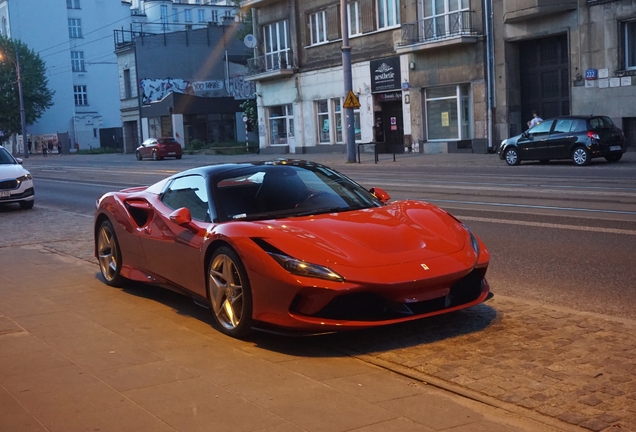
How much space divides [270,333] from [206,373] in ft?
3.01

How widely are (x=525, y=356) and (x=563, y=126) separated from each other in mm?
21048

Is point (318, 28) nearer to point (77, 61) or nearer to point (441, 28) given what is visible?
point (441, 28)

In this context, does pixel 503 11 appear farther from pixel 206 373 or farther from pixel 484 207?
pixel 206 373

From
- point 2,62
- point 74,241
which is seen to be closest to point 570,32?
point 74,241

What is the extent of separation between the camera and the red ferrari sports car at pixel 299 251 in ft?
18.2

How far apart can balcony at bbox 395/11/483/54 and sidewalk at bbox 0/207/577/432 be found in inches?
1123

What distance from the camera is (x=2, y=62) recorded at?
7925 centimetres

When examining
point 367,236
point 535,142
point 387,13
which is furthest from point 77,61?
point 367,236

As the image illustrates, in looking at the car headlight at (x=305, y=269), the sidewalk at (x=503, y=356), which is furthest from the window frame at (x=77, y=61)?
the car headlight at (x=305, y=269)

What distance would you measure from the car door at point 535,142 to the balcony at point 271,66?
21344mm

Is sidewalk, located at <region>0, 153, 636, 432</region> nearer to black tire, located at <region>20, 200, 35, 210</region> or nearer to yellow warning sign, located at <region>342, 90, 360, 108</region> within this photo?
black tire, located at <region>20, 200, 35, 210</region>

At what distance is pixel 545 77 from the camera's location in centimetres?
3250

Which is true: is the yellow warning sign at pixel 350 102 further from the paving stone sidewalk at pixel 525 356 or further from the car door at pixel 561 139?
Answer: the paving stone sidewalk at pixel 525 356

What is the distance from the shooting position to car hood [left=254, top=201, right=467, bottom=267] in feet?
18.6
